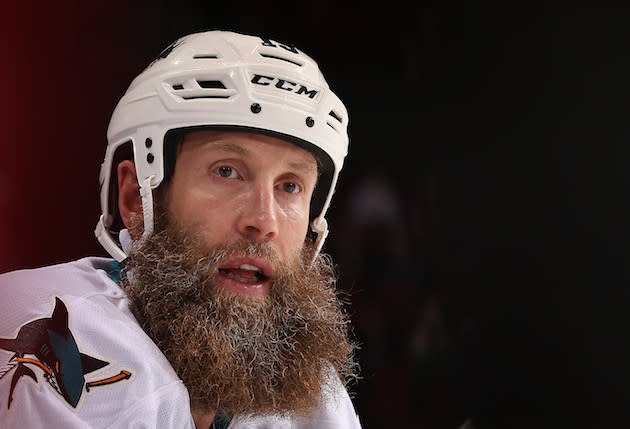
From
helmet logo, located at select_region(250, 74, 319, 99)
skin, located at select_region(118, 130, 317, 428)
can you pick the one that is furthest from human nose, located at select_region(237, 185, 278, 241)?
helmet logo, located at select_region(250, 74, 319, 99)

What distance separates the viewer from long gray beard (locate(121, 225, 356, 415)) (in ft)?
3.67

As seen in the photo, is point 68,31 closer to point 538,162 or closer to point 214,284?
point 214,284

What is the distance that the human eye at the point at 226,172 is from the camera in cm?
124

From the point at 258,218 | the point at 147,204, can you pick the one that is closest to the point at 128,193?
the point at 147,204

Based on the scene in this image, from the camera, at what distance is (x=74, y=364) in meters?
0.91

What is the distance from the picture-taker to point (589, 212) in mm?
1493

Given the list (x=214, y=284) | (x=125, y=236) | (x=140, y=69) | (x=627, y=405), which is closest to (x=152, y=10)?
(x=140, y=69)

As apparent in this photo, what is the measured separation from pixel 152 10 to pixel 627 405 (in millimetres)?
1407

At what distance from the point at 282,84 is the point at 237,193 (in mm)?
241

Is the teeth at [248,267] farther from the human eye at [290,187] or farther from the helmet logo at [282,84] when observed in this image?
the helmet logo at [282,84]

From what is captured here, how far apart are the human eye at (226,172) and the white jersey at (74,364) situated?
1.10 feet

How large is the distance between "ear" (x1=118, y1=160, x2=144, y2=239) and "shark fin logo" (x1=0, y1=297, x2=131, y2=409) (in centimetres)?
42

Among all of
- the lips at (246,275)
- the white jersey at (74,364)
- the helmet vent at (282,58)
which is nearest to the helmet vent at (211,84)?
the helmet vent at (282,58)

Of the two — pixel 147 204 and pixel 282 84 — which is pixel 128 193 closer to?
pixel 147 204
